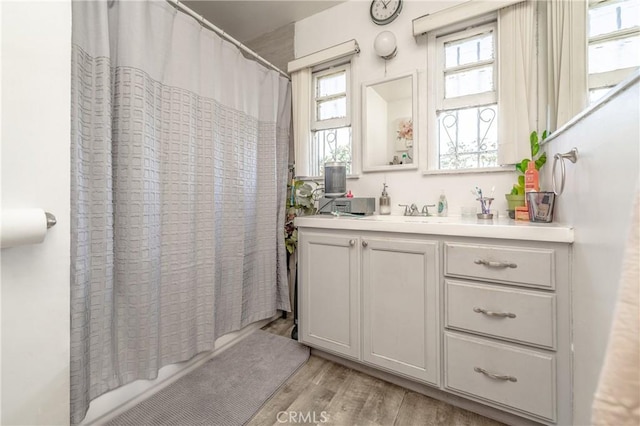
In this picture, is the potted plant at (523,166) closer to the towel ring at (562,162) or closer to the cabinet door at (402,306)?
the towel ring at (562,162)

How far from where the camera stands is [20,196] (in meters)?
0.61

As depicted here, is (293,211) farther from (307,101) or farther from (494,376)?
(494,376)

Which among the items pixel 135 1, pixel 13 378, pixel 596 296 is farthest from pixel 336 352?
pixel 135 1

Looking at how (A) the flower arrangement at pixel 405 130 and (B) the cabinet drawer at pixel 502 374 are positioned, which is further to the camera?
(A) the flower arrangement at pixel 405 130

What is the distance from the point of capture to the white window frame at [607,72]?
1127mm

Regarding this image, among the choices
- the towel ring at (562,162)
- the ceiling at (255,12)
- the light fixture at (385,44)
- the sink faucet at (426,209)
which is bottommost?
the sink faucet at (426,209)

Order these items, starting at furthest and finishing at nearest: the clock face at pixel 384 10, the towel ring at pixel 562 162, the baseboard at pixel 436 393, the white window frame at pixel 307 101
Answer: the white window frame at pixel 307 101 < the clock face at pixel 384 10 < the baseboard at pixel 436 393 < the towel ring at pixel 562 162

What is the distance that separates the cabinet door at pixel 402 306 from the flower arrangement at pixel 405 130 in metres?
0.91

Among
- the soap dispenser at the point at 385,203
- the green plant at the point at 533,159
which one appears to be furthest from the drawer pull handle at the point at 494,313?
the soap dispenser at the point at 385,203

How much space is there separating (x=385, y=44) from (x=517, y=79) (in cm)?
87

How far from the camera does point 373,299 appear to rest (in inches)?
53.9

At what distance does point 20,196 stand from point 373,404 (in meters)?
1.53

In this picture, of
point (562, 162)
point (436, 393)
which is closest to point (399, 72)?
point (562, 162)

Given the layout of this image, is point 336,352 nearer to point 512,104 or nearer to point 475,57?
point 512,104
